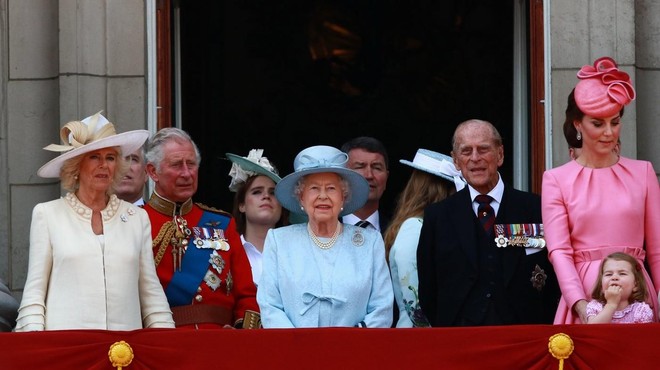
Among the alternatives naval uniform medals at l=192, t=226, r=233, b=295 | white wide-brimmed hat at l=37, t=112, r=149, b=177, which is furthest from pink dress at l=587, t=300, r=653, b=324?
white wide-brimmed hat at l=37, t=112, r=149, b=177

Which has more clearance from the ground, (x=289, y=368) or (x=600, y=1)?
(x=600, y=1)

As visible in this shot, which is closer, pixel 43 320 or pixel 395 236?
pixel 43 320

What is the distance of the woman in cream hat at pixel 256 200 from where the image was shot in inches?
343

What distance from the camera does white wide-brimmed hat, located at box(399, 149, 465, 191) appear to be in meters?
8.45

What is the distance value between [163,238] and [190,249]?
14 centimetres

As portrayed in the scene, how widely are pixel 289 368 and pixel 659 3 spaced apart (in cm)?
372

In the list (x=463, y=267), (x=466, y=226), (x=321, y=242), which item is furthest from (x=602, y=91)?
(x=321, y=242)

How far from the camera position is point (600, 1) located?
9312mm

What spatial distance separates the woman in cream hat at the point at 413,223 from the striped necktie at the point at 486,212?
0.37 m

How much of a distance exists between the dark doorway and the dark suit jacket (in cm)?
505

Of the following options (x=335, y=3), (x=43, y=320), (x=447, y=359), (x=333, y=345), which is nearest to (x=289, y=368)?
(x=333, y=345)

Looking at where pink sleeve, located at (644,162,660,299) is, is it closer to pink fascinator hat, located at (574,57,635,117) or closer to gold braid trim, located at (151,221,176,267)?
pink fascinator hat, located at (574,57,635,117)

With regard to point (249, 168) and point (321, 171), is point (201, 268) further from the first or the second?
point (249, 168)

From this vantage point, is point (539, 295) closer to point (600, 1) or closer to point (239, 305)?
point (239, 305)
